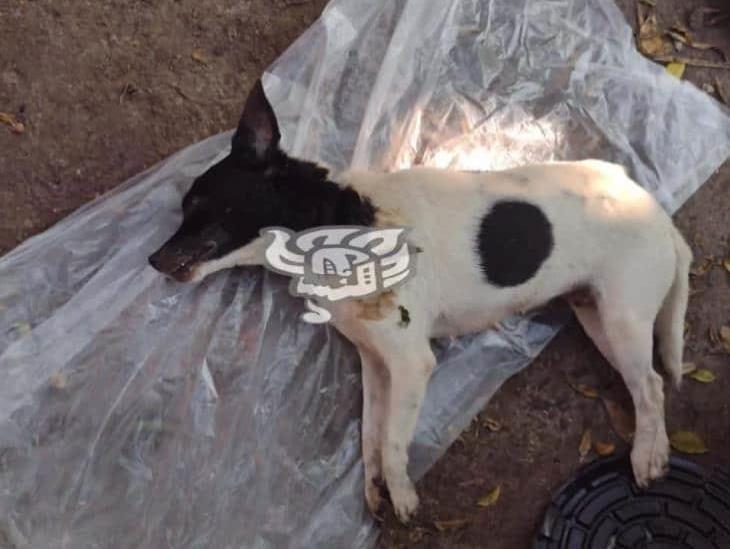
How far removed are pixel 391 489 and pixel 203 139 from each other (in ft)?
3.20

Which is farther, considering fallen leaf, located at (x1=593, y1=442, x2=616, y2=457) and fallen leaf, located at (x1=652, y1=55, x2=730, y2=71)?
fallen leaf, located at (x1=652, y1=55, x2=730, y2=71)

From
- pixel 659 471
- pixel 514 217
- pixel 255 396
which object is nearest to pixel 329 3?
pixel 514 217

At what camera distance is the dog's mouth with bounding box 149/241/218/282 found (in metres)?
1.89

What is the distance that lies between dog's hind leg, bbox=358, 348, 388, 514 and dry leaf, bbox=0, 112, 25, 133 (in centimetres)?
103

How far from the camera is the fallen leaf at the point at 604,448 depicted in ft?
7.41

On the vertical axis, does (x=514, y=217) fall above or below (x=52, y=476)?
above

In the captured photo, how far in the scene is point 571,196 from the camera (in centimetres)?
201

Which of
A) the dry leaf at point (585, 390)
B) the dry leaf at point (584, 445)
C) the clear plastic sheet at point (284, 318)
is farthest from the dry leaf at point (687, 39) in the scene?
the dry leaf at point (584, 445)

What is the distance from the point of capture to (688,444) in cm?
227

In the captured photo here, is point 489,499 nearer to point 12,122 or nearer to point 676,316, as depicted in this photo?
point 676,316

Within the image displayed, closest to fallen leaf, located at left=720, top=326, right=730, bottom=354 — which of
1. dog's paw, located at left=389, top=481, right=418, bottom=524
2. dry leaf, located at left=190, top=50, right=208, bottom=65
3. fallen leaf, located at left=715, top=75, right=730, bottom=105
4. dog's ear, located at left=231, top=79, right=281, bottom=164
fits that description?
fallen leaf, located at left=715, top=75, right=730, bottom=105

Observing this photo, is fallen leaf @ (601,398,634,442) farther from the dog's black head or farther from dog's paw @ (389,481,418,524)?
the dog's black head

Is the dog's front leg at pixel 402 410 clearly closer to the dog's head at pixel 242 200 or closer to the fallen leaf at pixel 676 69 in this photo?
the dog's head at pixel 242 200

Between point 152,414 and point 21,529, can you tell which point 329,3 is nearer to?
point 152,414
